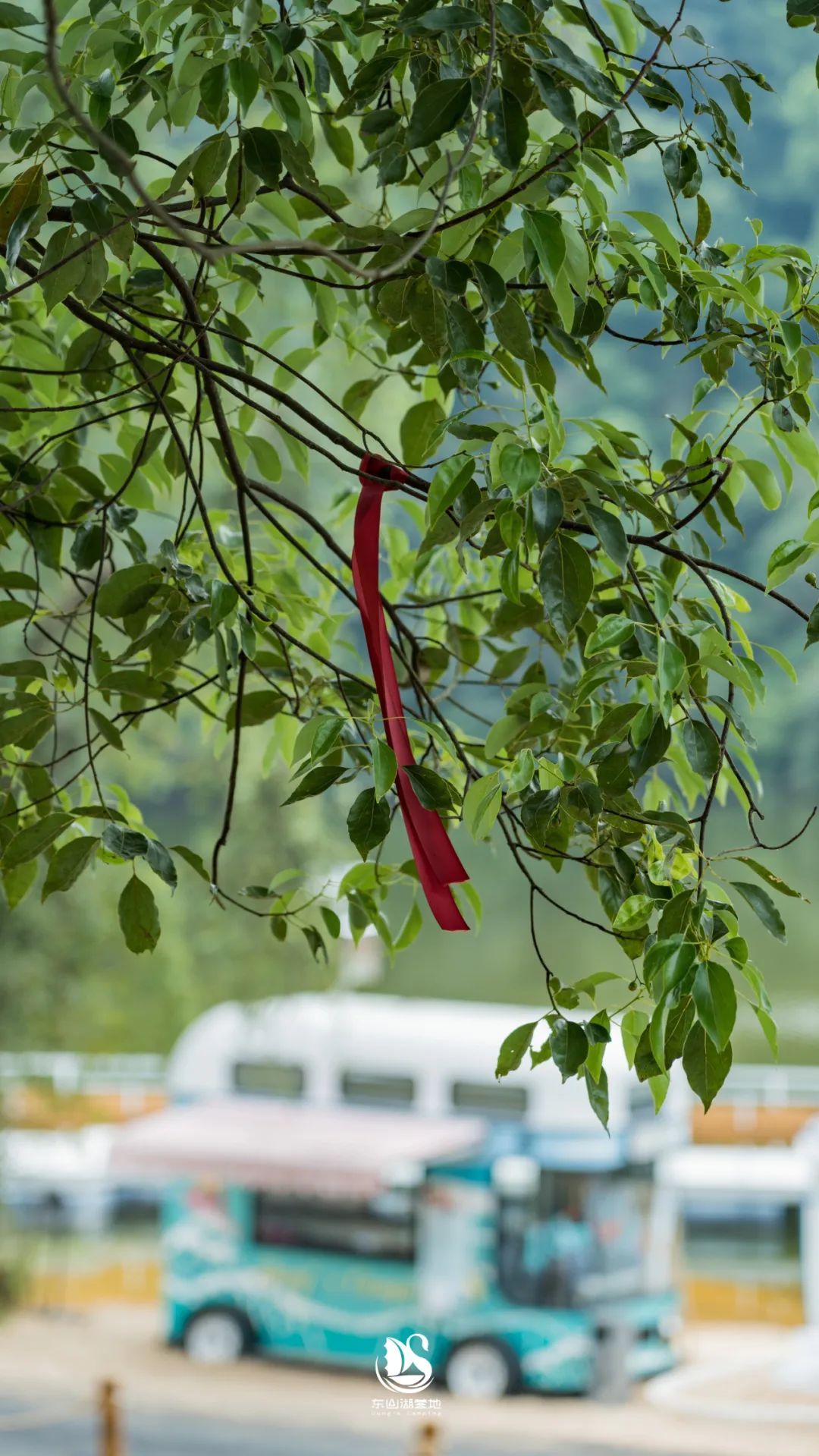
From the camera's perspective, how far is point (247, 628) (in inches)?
23.7

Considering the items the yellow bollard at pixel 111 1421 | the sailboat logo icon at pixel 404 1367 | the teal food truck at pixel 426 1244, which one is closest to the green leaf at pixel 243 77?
the sailboat logo icon at pixel 404 1367

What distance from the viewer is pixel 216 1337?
403 centimetres

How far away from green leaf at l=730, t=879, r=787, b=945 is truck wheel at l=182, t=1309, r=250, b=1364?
3751 millimetres

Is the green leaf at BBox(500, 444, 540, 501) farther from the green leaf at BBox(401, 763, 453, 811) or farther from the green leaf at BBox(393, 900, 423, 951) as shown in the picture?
the green leaf at BBox(393, 900, 423, 951)

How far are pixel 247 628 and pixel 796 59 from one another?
1255 centimetres

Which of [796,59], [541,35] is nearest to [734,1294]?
[541,35]

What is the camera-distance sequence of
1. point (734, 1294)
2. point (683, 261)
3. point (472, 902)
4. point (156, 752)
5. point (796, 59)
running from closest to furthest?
point (683, 261) → point (472, 902) → point (156, 752) → point (734, 1294) → point (796, 59)

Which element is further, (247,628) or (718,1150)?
(718,1150)

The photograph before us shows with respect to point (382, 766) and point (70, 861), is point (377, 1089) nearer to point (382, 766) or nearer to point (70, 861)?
point (70, 861)

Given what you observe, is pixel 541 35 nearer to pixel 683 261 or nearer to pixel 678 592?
pixel 683 261

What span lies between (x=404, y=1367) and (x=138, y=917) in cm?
70

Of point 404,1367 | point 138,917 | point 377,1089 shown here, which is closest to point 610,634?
point 138,917

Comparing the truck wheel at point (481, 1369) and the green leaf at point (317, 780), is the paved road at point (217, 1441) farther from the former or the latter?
the green leaf at point (317, 780)

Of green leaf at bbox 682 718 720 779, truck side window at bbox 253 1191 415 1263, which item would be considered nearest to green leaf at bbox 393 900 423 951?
green leaf at bbox 682 718 720 779
